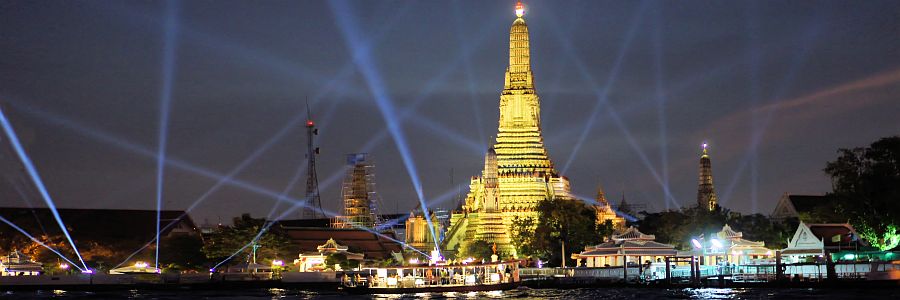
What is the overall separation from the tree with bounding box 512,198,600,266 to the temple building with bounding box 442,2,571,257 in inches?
494

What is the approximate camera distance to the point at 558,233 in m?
99.1

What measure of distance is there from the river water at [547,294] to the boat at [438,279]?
0.74 m

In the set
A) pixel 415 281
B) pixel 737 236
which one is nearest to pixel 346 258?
pixel 415 281

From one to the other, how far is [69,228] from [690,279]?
164 feet

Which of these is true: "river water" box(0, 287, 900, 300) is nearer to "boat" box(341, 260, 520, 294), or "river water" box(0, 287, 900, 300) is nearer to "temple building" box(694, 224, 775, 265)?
"boat" box(341, 260, 520, 294)

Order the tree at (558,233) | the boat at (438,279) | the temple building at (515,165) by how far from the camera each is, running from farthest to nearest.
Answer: the temple building at (515,165) < the tree at (558,233) < the boat at (438,279)

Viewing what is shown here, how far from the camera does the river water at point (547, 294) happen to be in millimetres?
67938

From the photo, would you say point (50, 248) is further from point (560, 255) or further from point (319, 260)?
point (560, 255)

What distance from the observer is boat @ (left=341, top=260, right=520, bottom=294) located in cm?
7725

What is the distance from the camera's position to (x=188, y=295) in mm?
78000

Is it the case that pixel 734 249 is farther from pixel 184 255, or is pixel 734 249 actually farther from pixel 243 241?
pixel 184 255

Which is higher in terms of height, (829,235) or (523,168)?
(523,168)

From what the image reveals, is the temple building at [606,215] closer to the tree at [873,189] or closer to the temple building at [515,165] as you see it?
the temple building at [515,165]

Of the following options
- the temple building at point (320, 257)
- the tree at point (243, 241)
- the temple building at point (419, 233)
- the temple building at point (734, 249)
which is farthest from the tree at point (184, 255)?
the temple building at point (734, 249)
